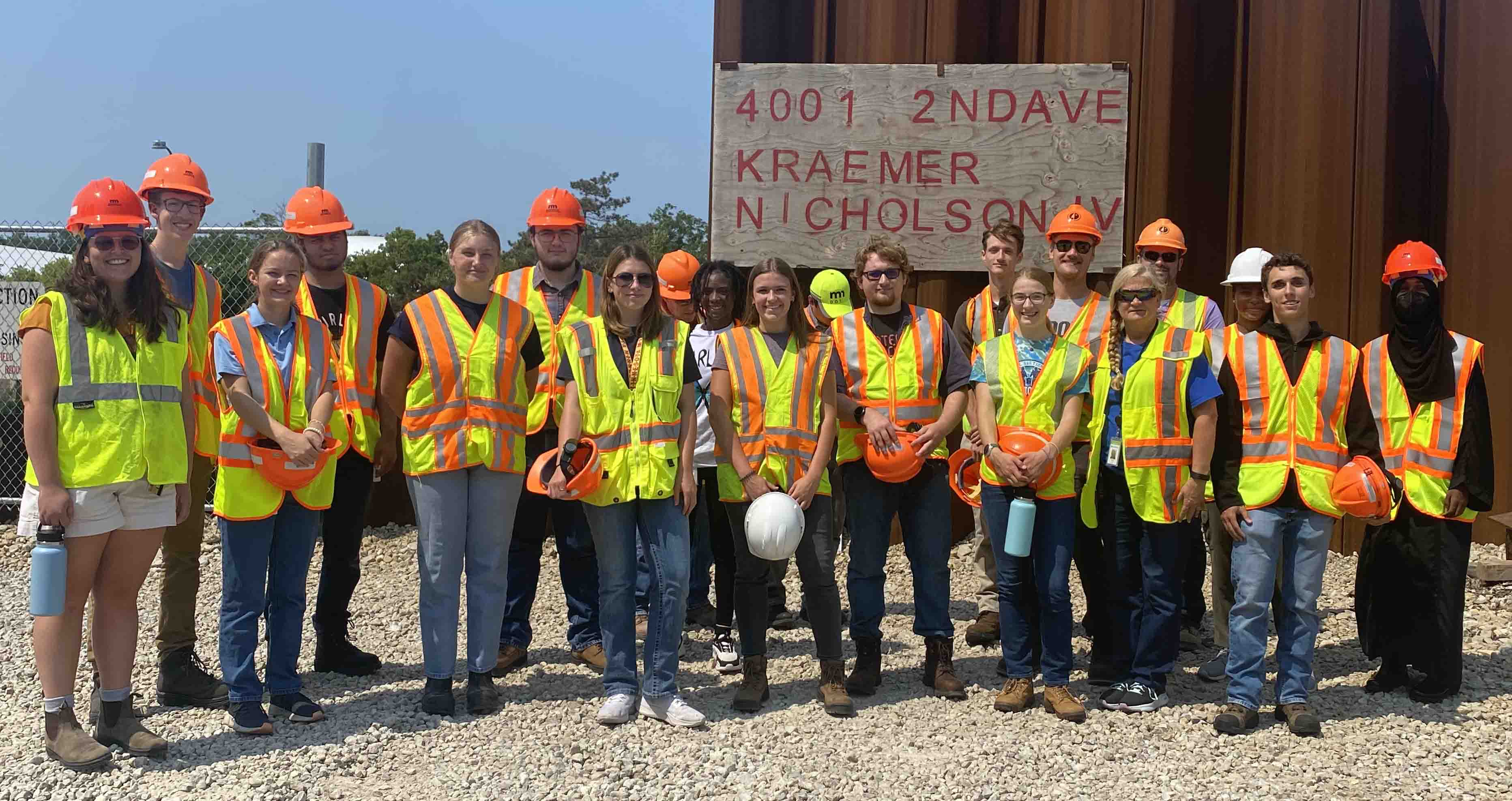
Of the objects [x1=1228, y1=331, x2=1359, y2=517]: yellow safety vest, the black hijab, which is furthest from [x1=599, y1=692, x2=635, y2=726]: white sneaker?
the black hijab

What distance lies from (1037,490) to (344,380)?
295cm

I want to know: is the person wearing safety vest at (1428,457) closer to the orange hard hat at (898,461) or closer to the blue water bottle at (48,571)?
the orange hard hat at (898,461)

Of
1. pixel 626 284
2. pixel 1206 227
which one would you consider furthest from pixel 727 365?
pixel 1206 227

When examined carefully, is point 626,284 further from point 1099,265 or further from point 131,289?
point 1099,265

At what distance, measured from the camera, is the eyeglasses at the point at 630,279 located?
4828mm

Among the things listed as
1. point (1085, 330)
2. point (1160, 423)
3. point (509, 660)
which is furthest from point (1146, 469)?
point (509, 660)

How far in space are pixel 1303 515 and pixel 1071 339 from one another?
1.23 meters

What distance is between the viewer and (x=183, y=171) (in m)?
5.13

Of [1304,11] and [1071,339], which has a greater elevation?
[1304,11]

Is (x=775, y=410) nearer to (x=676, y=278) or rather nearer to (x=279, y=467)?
(x=676, y=278)

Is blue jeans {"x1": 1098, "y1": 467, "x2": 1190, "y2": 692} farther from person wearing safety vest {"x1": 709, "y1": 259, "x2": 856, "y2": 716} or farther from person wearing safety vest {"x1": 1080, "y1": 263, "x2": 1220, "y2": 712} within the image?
person wearing safety vest {"x1": 709, "y1": 259, "x2": 856, "y2": 716}

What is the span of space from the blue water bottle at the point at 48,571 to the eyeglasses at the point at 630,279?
218 cm

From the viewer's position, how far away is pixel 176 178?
5098 millimetres

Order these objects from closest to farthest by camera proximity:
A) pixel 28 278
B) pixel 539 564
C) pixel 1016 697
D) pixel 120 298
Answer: pixel 120 298 < pixel 1016 697 < pixel 539 564 < pixel 28 278
